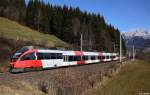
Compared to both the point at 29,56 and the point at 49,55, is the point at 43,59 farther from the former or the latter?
the point at 29,56

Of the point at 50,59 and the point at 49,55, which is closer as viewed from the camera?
the point at 49,55

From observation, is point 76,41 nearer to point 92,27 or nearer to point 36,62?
point 92,27

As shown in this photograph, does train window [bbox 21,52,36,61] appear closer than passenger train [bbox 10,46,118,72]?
No

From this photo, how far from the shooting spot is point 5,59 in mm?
54250

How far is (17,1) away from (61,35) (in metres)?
23.8

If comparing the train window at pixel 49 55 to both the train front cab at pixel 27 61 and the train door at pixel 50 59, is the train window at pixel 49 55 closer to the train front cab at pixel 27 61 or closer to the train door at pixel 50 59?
the train door at pixel 50 59

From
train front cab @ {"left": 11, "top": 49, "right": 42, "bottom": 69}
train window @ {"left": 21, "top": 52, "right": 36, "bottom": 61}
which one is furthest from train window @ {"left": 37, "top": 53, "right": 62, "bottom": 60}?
train window @ {"left": 21, "top": 52, "right": 36, "bottom": 61}

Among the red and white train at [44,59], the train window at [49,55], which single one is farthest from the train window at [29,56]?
the train window at [49,55]

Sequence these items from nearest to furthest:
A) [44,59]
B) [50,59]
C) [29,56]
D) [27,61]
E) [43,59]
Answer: [27,61]
[29,56]
[43,59]
[44,59]
[50,59]

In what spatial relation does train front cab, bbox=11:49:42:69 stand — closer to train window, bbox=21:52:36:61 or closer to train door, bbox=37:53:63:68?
train window, bbox=21:52:36:61

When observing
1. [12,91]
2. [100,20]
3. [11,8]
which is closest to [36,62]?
[12,91]

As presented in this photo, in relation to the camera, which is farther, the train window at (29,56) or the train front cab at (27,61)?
the train window at (29,56)

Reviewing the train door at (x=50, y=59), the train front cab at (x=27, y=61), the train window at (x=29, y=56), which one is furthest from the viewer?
the train door at (x=50, y=59)

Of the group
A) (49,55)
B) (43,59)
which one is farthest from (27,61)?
(49,55)
